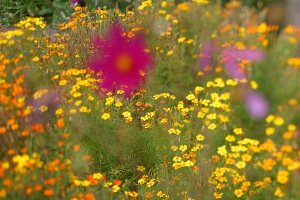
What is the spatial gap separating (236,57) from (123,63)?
139 cm

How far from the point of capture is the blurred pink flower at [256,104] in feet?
11.2

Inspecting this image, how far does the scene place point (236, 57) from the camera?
365cm

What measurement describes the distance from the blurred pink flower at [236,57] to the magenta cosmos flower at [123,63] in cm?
98

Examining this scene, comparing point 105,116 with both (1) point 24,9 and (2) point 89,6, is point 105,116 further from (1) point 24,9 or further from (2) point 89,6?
(1) point 24,9

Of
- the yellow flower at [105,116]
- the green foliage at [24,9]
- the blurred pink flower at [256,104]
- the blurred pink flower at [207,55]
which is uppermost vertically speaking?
the blurred pink flower at [207,55]

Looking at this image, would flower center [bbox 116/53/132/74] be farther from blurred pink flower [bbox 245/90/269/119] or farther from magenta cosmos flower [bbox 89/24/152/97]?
blurred pink flower [bbox 245/90/269/119]

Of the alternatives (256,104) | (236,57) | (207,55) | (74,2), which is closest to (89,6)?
(74,2)

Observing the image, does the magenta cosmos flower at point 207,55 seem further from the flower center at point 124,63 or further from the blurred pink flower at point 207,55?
the flower center at point 124,63

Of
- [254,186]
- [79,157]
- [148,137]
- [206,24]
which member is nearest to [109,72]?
[148,137]

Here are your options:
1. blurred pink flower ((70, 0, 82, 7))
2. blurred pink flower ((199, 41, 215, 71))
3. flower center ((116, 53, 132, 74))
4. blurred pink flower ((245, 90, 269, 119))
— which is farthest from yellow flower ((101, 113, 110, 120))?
blurred pink flower ((70, 0, 82, 7))

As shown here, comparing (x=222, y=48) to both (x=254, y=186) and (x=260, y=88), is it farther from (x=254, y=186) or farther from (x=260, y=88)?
(x=254, y=186)

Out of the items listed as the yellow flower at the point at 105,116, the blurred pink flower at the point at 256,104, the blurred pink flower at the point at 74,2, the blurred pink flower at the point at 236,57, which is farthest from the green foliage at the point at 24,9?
the blurred pink flower at the point at 256,104

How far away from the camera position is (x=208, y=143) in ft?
12.7

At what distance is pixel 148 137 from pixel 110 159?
15.8 inches
